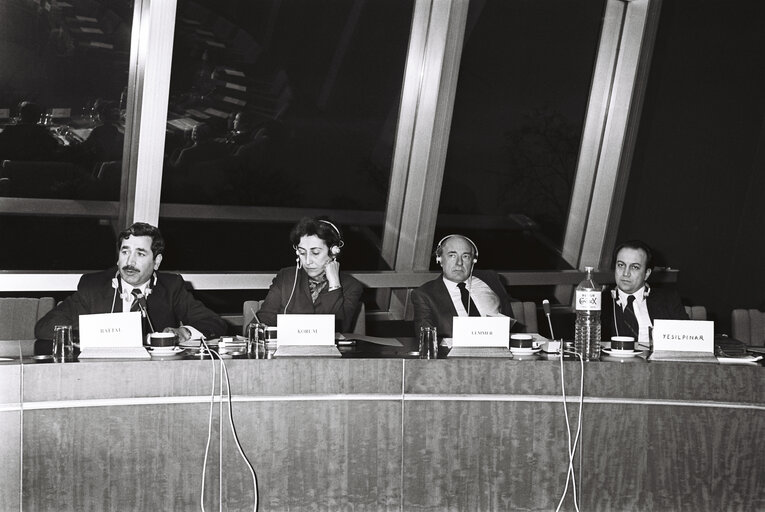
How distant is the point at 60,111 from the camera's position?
4160 millimetres

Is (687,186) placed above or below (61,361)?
above

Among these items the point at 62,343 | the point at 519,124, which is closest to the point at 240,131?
the point at 519,124

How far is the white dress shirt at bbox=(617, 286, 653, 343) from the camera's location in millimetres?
3570

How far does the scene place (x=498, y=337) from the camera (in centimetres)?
280

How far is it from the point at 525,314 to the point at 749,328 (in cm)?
110

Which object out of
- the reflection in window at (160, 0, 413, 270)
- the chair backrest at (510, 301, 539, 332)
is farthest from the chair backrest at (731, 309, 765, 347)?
the reflection in window at (160, 0, 413, 270)

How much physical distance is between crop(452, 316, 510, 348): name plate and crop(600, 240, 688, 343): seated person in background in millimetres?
975

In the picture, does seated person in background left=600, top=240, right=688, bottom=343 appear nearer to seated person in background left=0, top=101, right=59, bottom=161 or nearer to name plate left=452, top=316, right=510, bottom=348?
name plate left=452, top=316, right=510, bottom=348

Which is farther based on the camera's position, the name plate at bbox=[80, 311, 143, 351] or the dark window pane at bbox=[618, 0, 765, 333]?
the dark window pane at bbox=[618, 0, 765, 333]

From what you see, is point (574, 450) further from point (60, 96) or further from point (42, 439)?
point (60, 96)

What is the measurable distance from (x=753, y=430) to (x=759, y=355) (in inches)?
13.5

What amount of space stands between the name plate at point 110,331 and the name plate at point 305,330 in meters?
0.47

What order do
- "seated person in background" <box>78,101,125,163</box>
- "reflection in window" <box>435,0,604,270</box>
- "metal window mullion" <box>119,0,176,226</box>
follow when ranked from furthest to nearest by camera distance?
"reflection in window" <box>435,0,604,270</box> → "seated person in background" <box>78,101,125,163</box> → "metal window mullion" <box>119,0,176,226</box>

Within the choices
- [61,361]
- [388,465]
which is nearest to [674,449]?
[388,465]
